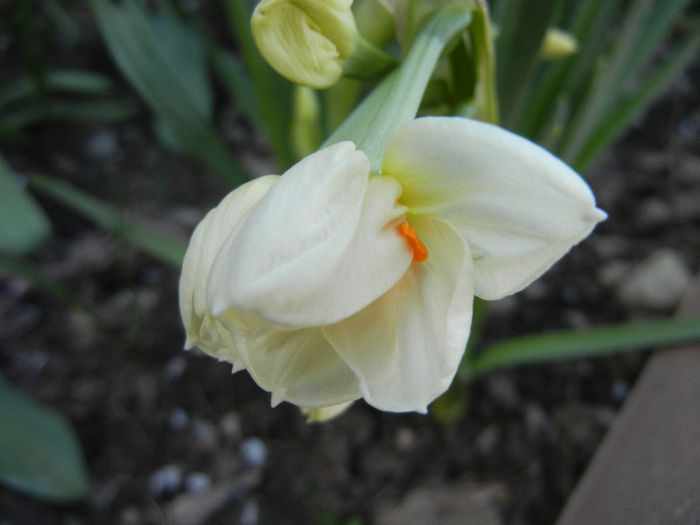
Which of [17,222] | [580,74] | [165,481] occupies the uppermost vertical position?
[580,74]

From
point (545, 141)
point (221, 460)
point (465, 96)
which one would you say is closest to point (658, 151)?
point (545, 141)

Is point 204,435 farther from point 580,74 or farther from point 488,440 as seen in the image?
point 580,74

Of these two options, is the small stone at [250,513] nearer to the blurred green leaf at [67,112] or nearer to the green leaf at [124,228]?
the green leaf at [124,228]

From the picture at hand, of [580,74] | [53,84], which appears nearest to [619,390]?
[580,74]

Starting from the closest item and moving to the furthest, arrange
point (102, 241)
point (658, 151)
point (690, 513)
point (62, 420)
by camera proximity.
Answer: point (690, 513) < point (62, 420) < point (102, 241) < point (658, 151)

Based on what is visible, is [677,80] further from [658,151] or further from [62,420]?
[62,420]

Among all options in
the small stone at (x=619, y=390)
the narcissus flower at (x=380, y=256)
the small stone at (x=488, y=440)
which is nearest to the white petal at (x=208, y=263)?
the narcissus flower at (x=380, y=256)

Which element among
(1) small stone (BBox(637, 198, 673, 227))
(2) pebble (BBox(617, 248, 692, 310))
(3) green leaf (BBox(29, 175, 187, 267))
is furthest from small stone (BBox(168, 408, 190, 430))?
(1) small stone (BBox(637, 198, 673, 227))
